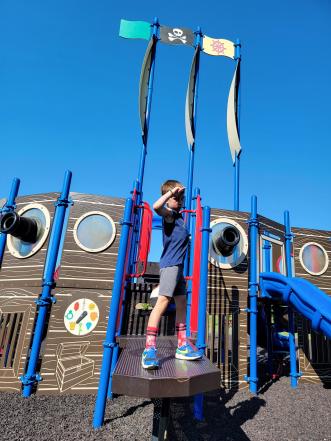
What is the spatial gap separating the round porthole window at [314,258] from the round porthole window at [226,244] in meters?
1.87

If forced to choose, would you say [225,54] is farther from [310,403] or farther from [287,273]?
[310,403]

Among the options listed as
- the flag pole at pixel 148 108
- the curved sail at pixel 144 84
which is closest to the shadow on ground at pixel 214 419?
the flag pole at pixel 148 108

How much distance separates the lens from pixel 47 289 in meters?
4.85

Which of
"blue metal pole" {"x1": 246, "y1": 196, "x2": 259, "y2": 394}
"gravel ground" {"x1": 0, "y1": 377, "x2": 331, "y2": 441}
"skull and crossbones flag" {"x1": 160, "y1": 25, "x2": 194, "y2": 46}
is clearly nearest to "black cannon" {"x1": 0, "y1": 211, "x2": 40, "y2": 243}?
"gravel ground" {"x1": 0, "y1": 377, "x2": 331, "y2": 441}

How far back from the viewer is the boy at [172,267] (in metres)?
2.25

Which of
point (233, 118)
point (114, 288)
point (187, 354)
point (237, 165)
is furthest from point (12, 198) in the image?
point (233, 118)

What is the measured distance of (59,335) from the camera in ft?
15.7

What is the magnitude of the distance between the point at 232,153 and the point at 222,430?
699 centimetres

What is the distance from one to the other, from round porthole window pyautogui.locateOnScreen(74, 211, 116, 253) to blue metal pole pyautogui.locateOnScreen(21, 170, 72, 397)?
376 mm

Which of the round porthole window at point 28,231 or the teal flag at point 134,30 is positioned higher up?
the teal flag at point 134,30

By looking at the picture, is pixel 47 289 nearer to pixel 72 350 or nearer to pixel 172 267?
pixel 72 350

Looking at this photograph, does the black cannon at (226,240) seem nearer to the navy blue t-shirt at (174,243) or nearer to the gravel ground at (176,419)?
the gravel ground at (176,419)

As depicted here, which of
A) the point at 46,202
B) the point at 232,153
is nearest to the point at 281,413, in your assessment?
the point at 46,202

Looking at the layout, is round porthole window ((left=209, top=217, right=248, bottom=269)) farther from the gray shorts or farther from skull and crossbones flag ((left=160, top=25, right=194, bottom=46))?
skull and crossbones flag ((left=160, top=25, right=194, bottom=46))
